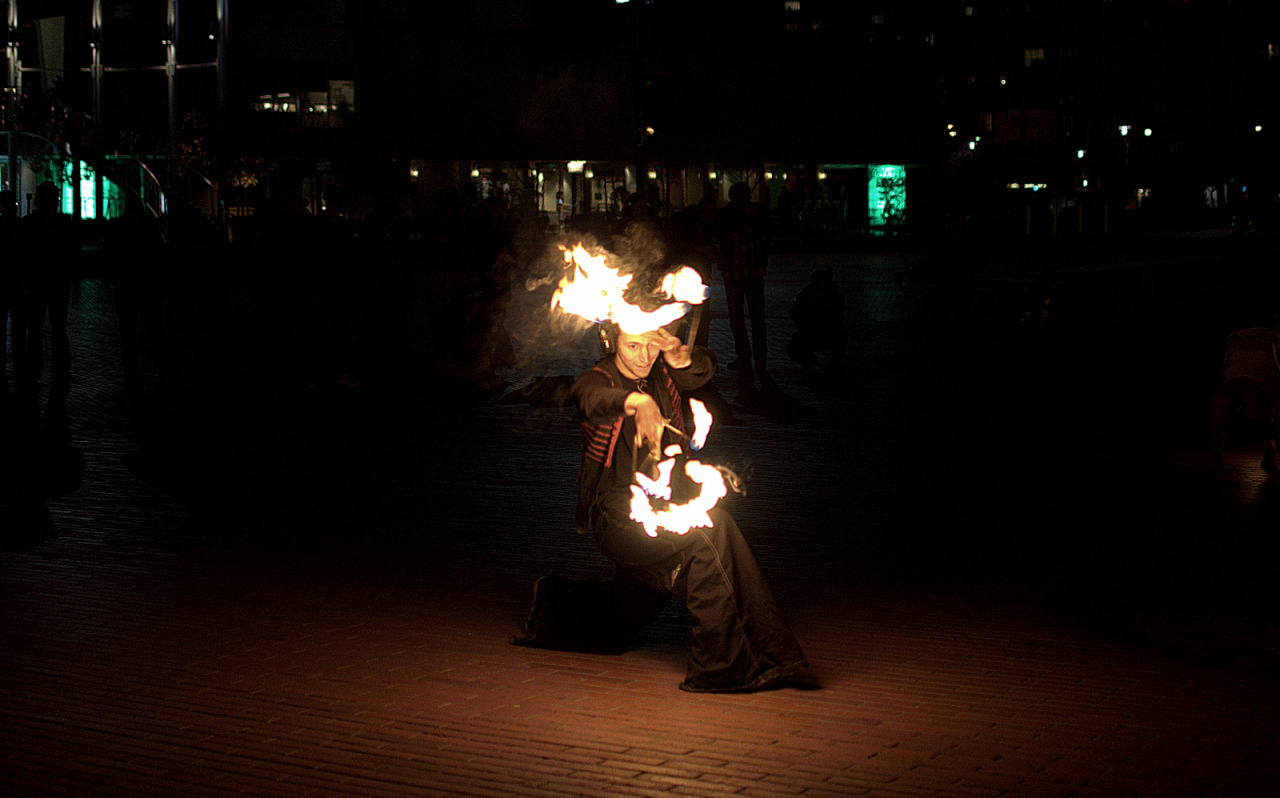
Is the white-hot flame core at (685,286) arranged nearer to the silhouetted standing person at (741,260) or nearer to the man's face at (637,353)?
the man's face at (637,353)

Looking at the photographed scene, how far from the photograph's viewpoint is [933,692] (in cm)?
496

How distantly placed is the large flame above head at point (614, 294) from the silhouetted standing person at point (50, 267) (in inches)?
328

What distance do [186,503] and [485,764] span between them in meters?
4.83

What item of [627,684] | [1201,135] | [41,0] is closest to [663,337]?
Result: [627,684]

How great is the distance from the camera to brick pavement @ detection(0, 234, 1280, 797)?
4.32 meters

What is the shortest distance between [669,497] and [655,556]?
27 cm

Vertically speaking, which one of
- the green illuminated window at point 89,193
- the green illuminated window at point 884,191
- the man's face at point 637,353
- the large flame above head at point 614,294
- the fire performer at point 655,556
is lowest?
the fire performer at point 655,556

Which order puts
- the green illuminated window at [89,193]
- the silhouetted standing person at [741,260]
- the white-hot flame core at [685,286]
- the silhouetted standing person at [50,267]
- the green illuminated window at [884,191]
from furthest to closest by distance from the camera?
1. the green illuminated window at [884,191]
2. the green illuminated window at [89,193]
3. the silhouetted standing person at [741,260]
4. the silhouetted standing person at [50,267]
5. the white-hot flame core at [685,286]

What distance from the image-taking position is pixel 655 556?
5199 millimetres

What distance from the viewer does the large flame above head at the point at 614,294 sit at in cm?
496

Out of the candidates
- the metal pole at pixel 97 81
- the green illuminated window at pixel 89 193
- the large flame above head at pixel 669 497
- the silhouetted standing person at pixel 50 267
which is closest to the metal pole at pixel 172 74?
the green illuminated window at pixel 89 193

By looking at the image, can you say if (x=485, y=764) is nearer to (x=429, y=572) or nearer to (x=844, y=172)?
(x=429, y=572)

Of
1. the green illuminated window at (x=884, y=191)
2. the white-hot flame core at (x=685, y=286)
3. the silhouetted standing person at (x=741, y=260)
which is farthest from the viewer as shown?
the green illuminated window at (x=884, y=191)

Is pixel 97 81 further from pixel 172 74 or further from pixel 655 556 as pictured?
pixel 655 556
